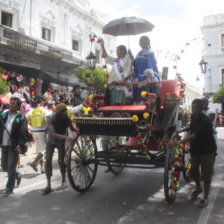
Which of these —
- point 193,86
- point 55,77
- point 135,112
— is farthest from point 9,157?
point 193,86

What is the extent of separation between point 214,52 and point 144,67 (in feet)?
103

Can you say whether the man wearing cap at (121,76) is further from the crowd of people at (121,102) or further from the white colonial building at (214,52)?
the white colonial building at (214,52)

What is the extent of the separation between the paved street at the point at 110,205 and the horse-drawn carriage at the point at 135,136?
0.29 meters

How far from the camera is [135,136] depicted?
15.1 ft

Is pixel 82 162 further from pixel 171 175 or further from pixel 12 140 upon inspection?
pixel 171 175

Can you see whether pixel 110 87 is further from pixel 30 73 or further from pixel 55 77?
pixel 55 77

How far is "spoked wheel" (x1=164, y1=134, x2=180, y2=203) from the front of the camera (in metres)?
4.34

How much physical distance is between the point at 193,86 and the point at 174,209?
167 feet

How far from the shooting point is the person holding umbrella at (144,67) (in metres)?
5.74

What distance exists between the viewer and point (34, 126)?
24.3ft

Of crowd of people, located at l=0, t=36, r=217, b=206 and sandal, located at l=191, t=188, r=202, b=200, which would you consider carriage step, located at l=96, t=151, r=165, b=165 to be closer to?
crowd of people, located at l=0, t=36, r=217, b=206

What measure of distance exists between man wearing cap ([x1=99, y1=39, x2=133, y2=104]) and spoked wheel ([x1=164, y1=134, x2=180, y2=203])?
4.51ft

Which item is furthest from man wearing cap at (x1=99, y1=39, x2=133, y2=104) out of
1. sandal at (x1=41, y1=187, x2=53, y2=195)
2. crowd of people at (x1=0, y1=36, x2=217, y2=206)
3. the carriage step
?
sandal at (x1=41, y1=187, x2=53, y2=195)

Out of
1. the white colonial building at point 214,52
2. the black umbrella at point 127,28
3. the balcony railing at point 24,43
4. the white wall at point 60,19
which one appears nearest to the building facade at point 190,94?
the white colonial building at point 214,52
